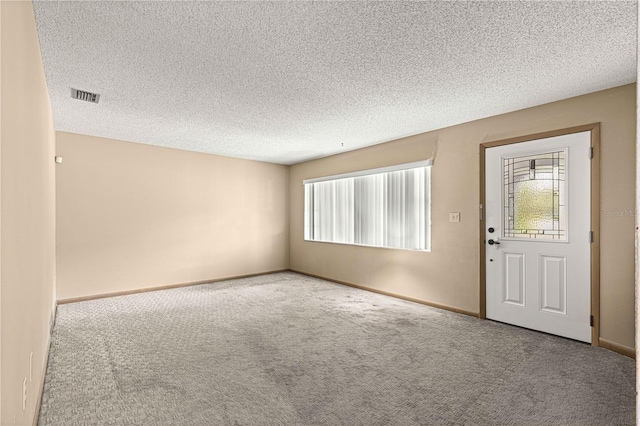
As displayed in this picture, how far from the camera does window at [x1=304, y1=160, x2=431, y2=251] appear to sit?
4.68 m

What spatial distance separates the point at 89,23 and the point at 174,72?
69 centimetres

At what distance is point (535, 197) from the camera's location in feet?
11.4

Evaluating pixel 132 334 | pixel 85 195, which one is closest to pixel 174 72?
pixel 132 334

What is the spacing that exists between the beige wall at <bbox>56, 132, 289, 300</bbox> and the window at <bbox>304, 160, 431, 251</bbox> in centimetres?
108

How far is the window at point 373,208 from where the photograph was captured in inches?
184

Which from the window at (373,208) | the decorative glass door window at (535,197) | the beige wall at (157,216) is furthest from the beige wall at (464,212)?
the beige wall at (157,216)

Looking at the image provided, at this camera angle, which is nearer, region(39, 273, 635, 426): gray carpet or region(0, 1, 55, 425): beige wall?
region(0, 1, 55, 425): beige wall

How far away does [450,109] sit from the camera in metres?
3.56

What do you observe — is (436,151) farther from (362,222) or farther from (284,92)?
(284,92)

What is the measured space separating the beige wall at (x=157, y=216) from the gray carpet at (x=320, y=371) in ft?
3.20

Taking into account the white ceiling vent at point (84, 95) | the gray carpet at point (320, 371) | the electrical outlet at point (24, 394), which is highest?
the white ceiling vent at point (84, 95)

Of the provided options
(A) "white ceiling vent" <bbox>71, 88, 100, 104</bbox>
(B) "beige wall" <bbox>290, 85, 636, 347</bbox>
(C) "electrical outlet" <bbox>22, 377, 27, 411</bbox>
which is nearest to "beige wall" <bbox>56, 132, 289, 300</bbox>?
(B) "beige wall" <bbox>290, 85, 636, 347</bbox>

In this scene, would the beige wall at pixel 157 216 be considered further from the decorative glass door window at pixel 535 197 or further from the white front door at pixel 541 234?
the decorative glass door window at pixel 535 197

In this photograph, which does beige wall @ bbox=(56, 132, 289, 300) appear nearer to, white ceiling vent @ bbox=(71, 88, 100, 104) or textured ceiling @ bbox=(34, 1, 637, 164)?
textured ceiling @ bbox=(34, 1, 637, 164)
